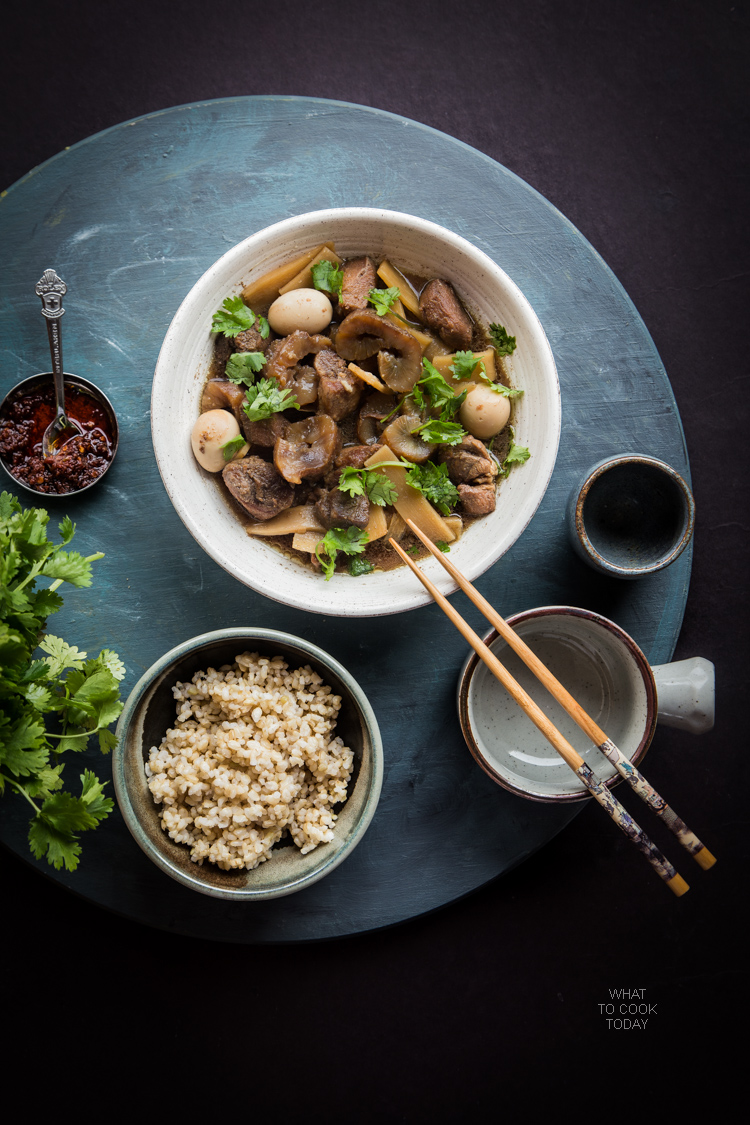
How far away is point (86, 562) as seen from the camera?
1907 millimetres

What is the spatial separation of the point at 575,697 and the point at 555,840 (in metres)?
0.78

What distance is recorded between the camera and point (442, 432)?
7.15 ft

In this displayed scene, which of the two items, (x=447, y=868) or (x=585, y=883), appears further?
(x=585, y=883)

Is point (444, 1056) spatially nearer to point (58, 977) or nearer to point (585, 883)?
point (585, 883)

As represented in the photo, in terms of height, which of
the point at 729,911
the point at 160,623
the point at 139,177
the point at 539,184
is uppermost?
the point at 539,184

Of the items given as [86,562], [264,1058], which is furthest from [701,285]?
[264,1058]

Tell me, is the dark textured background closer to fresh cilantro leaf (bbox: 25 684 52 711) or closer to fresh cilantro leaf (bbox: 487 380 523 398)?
fresh cilantro leaf (bbox: 487 380 523 398)

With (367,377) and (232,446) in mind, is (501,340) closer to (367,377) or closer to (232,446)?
(367,377)

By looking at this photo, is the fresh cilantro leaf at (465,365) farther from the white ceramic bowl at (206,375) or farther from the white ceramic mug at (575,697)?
the white ceramic mug at (575,697)

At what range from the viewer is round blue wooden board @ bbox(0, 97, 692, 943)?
7.70ft

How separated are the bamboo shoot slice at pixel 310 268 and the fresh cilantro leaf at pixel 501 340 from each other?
0.51m

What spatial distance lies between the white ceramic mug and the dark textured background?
2.23ft

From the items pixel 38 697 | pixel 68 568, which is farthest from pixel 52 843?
pixel 68 568

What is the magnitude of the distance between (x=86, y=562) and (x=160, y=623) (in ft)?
1.65
